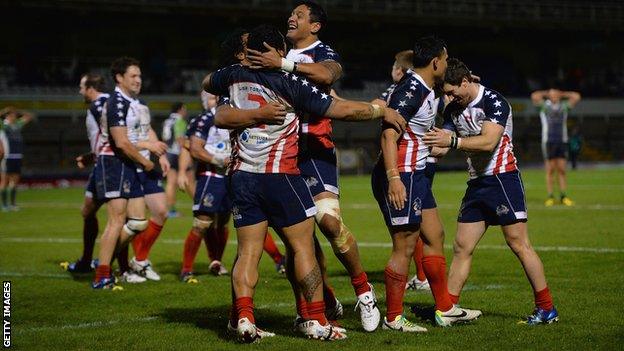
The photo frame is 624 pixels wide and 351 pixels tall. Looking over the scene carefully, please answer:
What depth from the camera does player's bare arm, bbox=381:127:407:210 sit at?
814cm

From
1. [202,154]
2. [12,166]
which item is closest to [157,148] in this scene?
[202,154]

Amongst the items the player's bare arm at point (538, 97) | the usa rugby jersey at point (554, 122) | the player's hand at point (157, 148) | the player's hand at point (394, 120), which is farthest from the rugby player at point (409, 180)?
the usa rugby jersey at point (554, 122)

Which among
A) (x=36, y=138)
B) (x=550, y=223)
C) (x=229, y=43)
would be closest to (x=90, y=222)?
(x=229, y=43)

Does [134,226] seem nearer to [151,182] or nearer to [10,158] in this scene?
[151,182]

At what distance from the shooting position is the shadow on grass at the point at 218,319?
8.67m

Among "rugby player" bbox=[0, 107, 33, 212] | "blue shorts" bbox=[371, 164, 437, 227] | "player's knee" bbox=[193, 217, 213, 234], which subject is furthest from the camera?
"rugby player" bbox=[0, 107, 33, 212]

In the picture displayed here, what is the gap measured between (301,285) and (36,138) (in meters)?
33.7

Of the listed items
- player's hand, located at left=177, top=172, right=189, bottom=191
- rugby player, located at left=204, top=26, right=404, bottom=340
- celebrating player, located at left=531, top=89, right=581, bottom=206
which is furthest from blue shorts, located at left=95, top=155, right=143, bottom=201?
celebrating player, located at left=531, top=89, right=581, bottom=206

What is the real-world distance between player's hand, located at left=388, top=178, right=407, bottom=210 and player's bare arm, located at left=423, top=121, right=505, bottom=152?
464mm

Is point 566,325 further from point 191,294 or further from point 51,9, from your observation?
point 51,9

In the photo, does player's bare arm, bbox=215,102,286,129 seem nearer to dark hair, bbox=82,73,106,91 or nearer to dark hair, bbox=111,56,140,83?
dark hair, bbox=111,56,140,83

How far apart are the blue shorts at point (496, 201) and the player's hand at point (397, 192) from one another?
1.02m

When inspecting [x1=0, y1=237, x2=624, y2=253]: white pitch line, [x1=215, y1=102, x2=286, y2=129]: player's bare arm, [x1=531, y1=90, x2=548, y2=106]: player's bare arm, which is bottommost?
[x1=0, y1=237, x2=624, y2=253]: white pitch line

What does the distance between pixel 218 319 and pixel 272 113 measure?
234 cm
